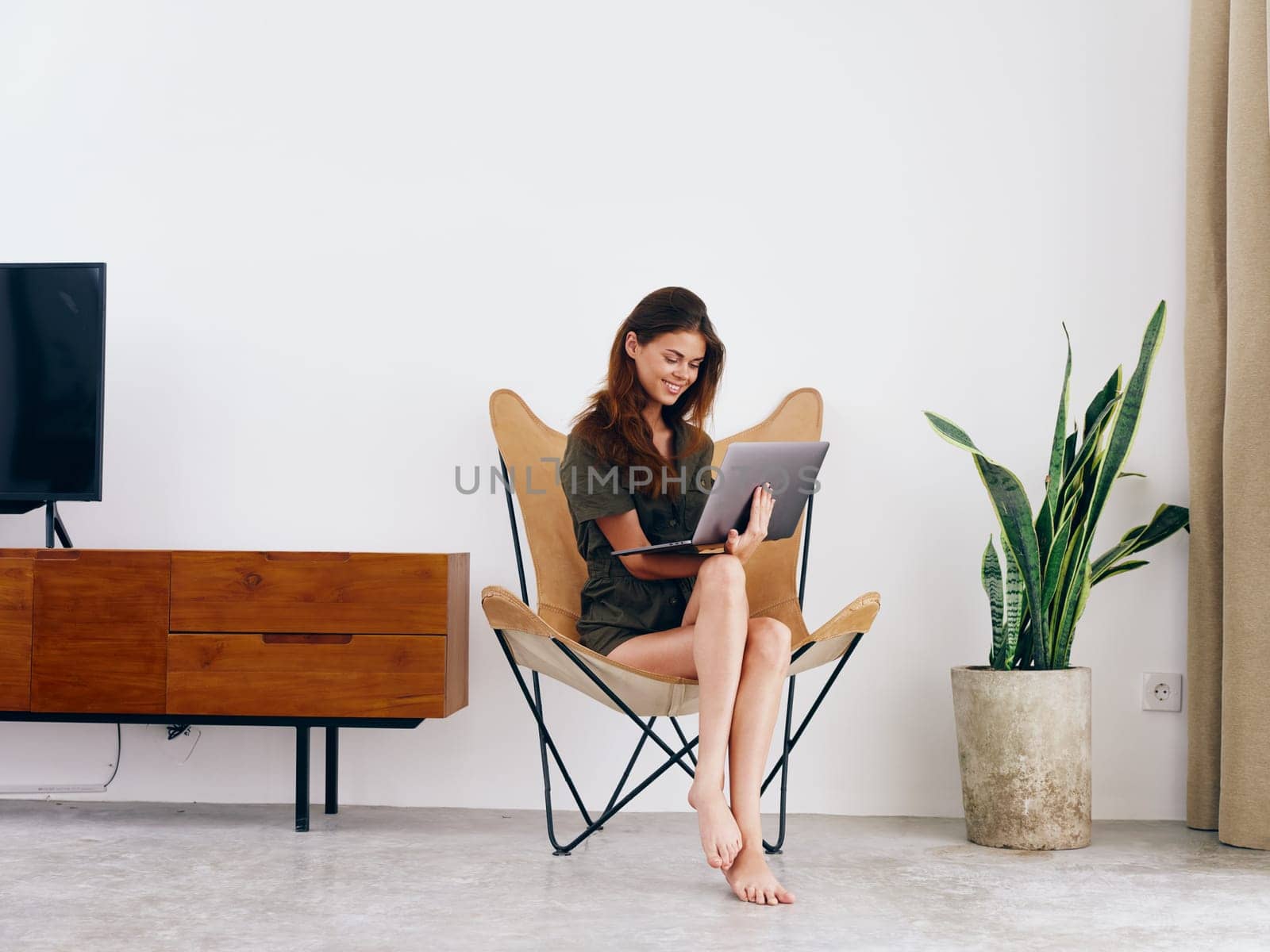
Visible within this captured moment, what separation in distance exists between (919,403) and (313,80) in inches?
69.8

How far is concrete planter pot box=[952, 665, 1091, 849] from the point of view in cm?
231

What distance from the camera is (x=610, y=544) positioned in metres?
2.28

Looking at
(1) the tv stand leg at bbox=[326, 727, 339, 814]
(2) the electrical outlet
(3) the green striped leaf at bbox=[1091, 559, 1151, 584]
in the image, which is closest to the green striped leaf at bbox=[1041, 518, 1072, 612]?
(3) the green striped leaf at bbox=[1091, 559, 1151, 584]

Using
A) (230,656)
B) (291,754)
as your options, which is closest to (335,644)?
(230,656)

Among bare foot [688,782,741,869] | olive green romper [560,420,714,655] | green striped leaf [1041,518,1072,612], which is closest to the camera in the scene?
bare foot [688,782,741,869]

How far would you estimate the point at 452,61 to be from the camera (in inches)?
112

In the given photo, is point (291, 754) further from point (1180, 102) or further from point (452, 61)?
point (1180, 102)

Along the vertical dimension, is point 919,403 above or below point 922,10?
below

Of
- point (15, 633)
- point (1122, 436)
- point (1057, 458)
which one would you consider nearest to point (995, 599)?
point (1057, 458)

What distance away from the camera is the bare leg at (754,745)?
1861mm

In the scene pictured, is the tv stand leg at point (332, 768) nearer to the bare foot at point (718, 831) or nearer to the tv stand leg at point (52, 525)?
the tv stand leg at point (52, 525)

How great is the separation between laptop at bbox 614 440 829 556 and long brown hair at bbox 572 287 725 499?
23 centimetres

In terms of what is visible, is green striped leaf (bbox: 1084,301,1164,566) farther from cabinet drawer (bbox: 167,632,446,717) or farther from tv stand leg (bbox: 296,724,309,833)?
tv stand leg (bbox: 296,724,309,833)

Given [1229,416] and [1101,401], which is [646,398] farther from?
[1229,416]
